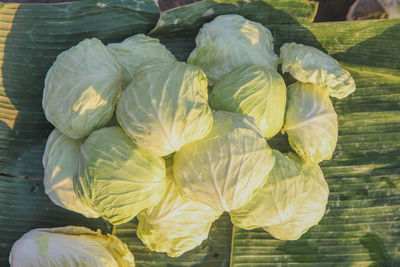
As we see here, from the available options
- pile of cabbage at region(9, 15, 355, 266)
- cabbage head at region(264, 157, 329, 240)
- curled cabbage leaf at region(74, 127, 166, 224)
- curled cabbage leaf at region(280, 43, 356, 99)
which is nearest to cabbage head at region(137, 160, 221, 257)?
pile of cabbage at region(9, 15, 355, 266)

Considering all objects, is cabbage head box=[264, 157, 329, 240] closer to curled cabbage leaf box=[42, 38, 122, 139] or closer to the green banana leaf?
the green banana leaf

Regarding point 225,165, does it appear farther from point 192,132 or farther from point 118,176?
point 118,176

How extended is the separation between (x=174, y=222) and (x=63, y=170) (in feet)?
2.55

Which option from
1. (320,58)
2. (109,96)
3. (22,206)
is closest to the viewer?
(109,96)

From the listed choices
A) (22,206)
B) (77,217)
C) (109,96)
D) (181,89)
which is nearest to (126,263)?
(77,217)

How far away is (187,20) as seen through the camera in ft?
8.26

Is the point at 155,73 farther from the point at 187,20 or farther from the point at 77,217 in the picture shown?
the point at 77,217

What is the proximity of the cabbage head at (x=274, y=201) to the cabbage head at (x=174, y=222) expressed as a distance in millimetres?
220

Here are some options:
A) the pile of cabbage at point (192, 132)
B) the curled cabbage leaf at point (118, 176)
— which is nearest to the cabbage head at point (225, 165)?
the pile of cabbage at point (192, 132)

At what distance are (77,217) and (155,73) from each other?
1.53 metres

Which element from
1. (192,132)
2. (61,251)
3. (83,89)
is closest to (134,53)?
(83,89)

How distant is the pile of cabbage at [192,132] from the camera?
1.79m

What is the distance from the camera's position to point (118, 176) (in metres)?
1.83

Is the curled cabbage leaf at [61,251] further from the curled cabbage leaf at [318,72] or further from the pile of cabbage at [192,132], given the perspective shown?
the curled cabbage leaf at [318,72]
